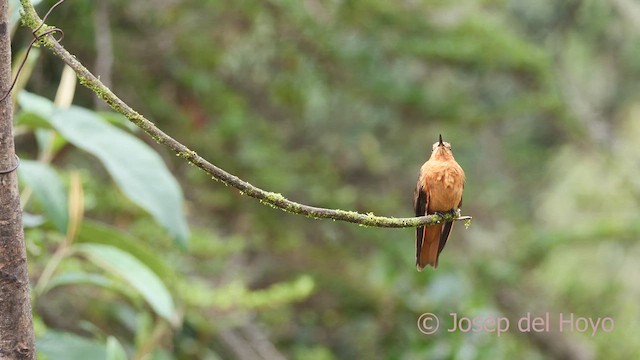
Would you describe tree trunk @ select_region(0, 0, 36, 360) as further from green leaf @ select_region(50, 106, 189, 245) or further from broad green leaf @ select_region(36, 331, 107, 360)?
broad green leaf @ select_region(36, 331, 107, 360)

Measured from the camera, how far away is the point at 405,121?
5750mm

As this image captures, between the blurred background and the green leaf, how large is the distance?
1.17m

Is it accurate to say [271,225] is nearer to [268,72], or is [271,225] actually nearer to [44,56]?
[268,72]

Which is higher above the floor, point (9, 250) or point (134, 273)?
point (134, 273)

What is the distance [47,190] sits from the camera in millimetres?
2332

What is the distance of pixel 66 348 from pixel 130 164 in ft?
1.93

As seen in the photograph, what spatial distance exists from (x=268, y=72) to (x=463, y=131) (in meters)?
1.45

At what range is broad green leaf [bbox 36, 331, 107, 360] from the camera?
2.43 m

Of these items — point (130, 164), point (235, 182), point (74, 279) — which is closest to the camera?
point (235, 182)
